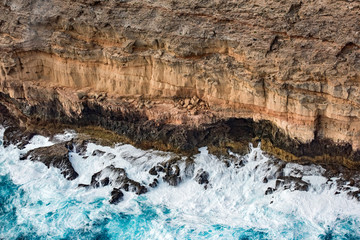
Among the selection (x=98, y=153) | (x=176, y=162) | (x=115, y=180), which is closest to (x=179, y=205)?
(x=176, y=162)

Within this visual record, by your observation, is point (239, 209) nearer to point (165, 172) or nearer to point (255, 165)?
point (255, 165)

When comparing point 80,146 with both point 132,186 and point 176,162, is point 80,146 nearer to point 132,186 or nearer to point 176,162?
point 132,186

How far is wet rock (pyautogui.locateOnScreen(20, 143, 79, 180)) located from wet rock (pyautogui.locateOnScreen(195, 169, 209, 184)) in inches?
278

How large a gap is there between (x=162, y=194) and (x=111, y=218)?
9.95 feet

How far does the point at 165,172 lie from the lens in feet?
80.1

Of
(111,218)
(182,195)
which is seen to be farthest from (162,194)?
(111,218)

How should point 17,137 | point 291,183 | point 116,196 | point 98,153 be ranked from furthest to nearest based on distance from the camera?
point 17,137 < point 98,153 < point 116,196 < point 291,183

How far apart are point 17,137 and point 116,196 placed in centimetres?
943

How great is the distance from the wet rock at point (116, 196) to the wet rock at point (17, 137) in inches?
315

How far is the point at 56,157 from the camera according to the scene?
26.0 metres

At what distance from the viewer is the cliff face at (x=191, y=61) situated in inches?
857

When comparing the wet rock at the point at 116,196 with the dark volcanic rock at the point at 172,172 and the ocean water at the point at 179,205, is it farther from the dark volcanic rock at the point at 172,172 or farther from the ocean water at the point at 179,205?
the dark volcanic rock at the point at 172,172

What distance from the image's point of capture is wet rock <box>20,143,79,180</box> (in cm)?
2517

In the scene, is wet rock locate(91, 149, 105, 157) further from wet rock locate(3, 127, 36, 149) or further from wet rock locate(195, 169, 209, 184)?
wet rock locate(195, 169, 209, 184)
